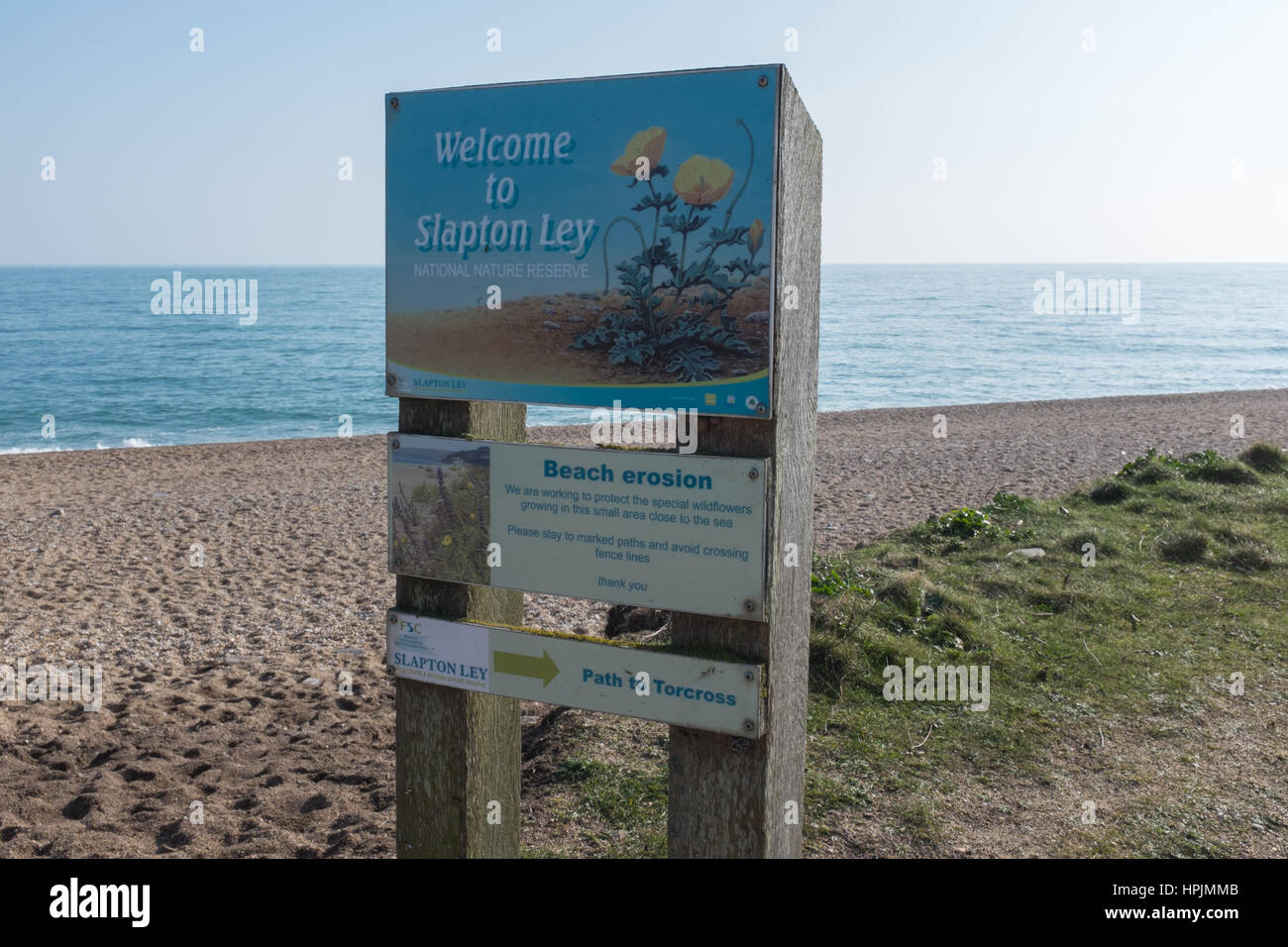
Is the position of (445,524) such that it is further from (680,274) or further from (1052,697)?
(1052,697)

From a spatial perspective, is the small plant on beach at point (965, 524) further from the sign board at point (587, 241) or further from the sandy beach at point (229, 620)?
the sign board at point (587, 241)

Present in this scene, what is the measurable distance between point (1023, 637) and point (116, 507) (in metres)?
9.73

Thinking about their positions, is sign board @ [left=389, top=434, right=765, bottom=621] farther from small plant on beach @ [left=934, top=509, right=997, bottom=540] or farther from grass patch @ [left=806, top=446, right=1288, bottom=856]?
small plant on beach @ [left=934, top=509, right=997, bottom=540]

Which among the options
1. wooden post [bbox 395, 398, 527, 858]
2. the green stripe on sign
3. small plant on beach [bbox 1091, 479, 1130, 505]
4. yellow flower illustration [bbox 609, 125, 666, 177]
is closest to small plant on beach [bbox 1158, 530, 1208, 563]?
small plant on beach [bbox 1091, 479, 1130, 505]

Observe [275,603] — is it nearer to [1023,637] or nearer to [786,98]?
[1023,637]

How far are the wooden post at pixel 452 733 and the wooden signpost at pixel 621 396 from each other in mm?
12

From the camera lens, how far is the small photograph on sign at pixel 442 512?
295 cm

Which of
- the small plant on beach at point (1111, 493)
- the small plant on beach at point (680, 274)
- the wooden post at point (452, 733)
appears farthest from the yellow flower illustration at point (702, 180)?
the small plant on beach at point (1111, 493)

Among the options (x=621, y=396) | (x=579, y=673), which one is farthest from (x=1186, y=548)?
(x=621, y=396)

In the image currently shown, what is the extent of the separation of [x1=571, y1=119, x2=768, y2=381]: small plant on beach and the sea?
10517 millimetres
